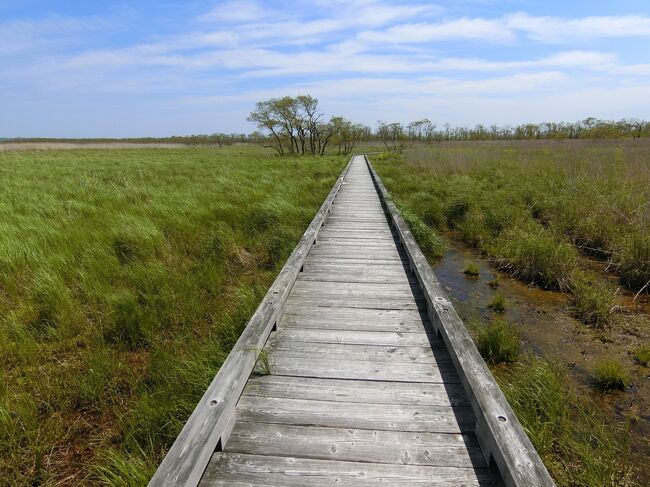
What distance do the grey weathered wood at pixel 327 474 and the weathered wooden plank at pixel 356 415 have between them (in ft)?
0.87

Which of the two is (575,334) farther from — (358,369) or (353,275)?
(358,369)

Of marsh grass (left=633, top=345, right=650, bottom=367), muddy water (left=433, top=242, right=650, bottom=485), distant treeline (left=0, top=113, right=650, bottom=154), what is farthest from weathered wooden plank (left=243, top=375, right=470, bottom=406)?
distant treeline (left=0, top=113, right=650, bottom=154)

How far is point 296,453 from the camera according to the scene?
6.23 ft

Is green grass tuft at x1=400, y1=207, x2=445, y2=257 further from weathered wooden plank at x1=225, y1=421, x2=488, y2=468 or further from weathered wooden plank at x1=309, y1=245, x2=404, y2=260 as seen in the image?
weathered wooden plank at x1=225, y1=421, x2=488, y2=468

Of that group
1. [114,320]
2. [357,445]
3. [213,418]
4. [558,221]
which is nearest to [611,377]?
[357,445]

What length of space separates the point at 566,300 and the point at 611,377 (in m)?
2.07

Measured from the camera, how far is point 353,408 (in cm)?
224

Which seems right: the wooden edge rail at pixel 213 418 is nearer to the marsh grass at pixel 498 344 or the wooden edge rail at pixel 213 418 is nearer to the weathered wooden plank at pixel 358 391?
the weathered wooden plank at pixel 358 391

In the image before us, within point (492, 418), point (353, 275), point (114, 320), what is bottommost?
point (114, 320)

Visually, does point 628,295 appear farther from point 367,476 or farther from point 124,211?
point 124,211

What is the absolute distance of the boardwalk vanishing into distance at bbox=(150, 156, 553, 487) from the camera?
1.75 meters

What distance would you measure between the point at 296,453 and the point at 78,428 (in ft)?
5.39

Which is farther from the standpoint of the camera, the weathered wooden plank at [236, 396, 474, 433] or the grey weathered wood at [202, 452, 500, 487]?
the weathered wooden plank at [236, 396, 474, 433]

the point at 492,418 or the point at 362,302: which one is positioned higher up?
the point at 492,418
